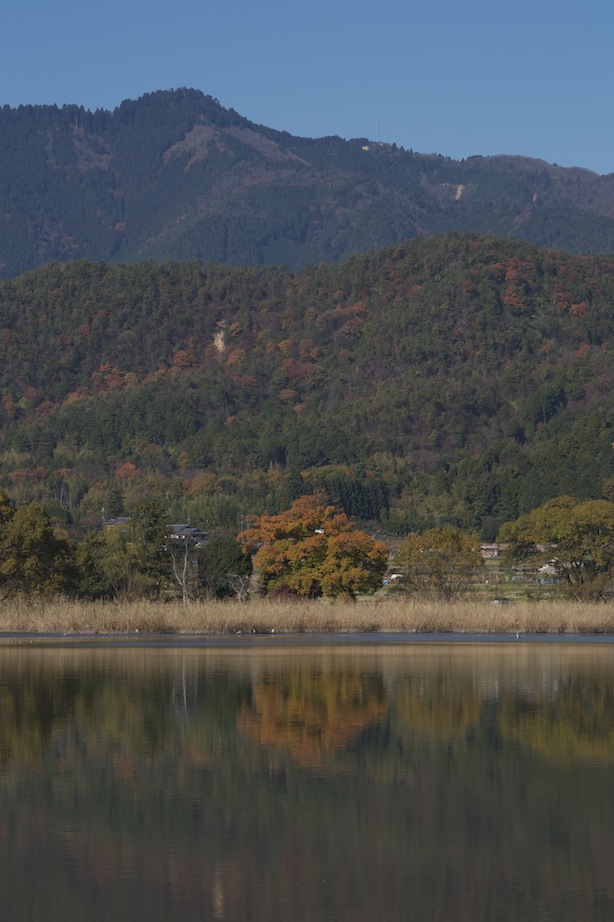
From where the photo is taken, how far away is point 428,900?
12.7 metres

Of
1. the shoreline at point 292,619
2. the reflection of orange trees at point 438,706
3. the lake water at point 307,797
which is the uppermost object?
the lake water at point 307,797

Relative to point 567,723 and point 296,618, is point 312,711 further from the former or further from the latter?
point 296,618

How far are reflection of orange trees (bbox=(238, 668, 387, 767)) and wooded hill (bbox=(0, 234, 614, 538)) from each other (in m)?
88.9

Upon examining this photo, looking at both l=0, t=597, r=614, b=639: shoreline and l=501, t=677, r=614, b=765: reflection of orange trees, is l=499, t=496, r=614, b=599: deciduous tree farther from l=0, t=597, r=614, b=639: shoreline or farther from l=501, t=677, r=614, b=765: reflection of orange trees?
l=501, t=677, r=614, b=765: reflection of orange trees

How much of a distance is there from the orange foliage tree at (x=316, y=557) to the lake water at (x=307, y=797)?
26560 millimetres

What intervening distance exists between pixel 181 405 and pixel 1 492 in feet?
383

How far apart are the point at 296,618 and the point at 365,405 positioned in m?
119

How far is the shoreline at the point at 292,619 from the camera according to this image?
47969 mm

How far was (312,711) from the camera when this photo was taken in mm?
25812

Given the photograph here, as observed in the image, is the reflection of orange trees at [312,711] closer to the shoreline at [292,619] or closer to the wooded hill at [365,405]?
the shoreline at [292,619]

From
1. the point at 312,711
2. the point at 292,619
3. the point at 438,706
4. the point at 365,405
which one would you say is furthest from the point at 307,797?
the point at 365,405

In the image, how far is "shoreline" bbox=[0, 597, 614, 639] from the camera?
48.0 meters

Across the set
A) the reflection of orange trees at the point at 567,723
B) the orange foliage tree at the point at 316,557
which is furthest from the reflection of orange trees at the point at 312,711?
the orange foliage tree at the point at 316,557

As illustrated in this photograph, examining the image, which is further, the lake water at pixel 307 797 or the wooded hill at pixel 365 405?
the wooded hill at pixel 365 405
